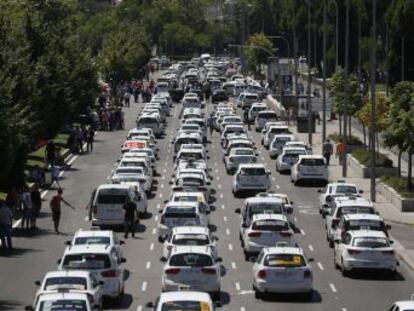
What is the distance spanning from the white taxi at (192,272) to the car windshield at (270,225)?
841cm

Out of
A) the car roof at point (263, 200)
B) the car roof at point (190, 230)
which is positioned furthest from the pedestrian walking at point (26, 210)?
the car roof at point (190, 230)

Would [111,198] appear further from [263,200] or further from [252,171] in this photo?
[252,171]

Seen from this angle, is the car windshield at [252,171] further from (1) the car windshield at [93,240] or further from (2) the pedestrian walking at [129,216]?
(1) the car windshield at [93,240]

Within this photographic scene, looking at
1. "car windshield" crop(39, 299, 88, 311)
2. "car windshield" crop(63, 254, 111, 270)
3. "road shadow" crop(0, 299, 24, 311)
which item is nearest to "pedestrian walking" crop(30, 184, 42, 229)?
"road shadow" crop(0, 299, 24, 311)

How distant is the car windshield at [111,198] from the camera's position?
5544 cm

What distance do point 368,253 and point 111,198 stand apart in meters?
13.7

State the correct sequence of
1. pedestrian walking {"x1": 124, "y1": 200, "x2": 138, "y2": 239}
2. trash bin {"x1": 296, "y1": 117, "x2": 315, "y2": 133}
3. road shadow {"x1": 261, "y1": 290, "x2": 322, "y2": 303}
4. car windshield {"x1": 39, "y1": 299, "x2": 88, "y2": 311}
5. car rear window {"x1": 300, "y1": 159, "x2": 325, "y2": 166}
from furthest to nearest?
trash bin {"x1": 296, "y1": 117, "x2": 315, "y2": 133} < car rear window {"x1": 300, "y1": 159, "x2": 325, "y2": 166} < pedestrian walking {"x1": 124, "y1": 200, "x2": 138, "y2": 239} < road shadow {"x1": 261, "y1": 290, "x2": 322, "y2": 303} < car windshield {"x1": 39, "y1": 299, "x2": 88, "y2": 311}

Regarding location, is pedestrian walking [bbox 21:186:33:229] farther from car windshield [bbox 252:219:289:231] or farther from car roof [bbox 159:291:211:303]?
car roof [bbox 159:291:211:303]

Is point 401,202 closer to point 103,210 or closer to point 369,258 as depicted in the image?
point 103,210

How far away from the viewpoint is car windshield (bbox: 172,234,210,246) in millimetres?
44000

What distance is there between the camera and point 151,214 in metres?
61.0

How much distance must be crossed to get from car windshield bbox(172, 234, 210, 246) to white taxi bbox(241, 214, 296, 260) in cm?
390

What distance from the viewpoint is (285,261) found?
40531mm

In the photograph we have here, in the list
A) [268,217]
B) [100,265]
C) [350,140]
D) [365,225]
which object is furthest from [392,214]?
[350,140]
